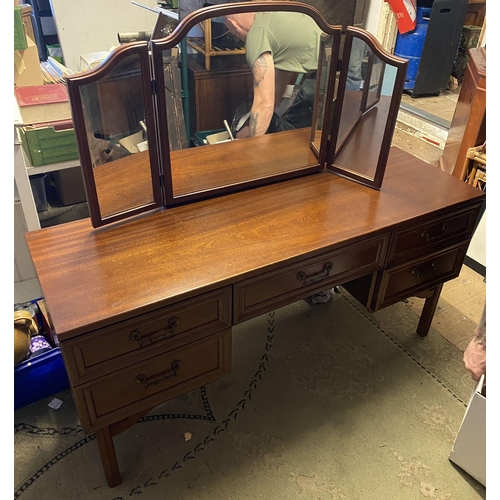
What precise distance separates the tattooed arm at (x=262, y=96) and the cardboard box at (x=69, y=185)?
1.40 metres

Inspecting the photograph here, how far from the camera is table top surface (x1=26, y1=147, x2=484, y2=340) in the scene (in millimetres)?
1038

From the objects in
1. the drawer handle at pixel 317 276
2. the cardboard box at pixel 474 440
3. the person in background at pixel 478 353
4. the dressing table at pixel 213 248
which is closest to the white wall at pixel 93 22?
the dressing table at pixel 213 248

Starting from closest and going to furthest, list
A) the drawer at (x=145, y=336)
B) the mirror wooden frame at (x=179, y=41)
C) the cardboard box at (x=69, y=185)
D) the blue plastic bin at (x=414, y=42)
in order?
1. the drawer at (x=145, y=336)
2. the mirror wooden frame at (x=179, y=41)
3. the cardboard box at (x=69, y=185)
4. the blue plastic bin at (x=414, y=42)

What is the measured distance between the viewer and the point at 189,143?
136cm

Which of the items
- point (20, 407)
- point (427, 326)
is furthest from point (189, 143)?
point (427, 326)

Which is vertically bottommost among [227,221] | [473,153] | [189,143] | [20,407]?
[20,407]

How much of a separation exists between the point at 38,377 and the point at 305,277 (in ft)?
3.06

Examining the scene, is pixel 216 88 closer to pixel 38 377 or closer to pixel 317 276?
pixel 317 276

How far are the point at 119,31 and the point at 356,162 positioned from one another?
6.64 ft

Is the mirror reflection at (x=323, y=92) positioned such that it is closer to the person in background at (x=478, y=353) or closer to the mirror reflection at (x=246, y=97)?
the mirror reflection at (x=246, y=97)

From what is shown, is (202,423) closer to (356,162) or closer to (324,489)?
(324,489)

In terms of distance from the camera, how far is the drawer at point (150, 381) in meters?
1.09

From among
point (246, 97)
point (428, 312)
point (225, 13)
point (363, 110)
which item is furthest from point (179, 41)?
point (428, 312)

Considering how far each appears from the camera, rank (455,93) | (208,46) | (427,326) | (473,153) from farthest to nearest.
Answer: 1. (455,93)
2. (473,153)
3. (427,326)
4. (208,46)
